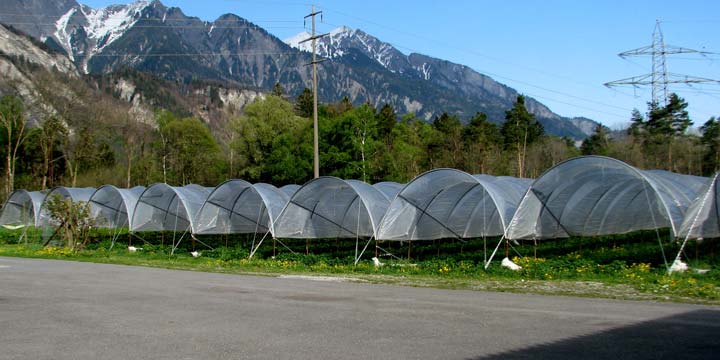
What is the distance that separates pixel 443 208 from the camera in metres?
24.0

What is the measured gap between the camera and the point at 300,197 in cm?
2623

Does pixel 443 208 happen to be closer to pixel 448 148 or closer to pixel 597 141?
pixel 448 148

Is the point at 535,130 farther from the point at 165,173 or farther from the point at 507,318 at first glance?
the point at 507,318

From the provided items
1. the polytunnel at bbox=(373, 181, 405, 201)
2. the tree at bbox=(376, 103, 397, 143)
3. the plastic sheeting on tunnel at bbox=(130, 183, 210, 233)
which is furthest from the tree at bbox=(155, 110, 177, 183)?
the polytunnel at bbox=(373, 181, 405, 201)

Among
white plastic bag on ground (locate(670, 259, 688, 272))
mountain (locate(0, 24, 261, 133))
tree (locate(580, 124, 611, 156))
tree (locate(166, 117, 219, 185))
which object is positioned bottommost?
white plastic bag on ground (locate(670, 259, 688, 272))

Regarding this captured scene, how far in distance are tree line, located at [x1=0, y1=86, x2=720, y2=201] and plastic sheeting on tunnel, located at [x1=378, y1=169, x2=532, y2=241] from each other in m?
35.0

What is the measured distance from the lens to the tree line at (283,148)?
204ft

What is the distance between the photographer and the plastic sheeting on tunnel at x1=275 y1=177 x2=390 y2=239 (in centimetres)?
2578

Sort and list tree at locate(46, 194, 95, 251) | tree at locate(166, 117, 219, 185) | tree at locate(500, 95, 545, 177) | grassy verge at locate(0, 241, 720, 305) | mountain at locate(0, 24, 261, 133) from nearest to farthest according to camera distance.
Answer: grassy verge at locate(0, 241, 720, 305) → tree at locate(46, 194, 95, 251) → tree at locate(166, 117, 219, 185) → tree at locate(500, 95, 545, 177) → mountain at locate(0, 24, 261, 133)

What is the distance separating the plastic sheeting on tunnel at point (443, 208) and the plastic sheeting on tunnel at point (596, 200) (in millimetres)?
1080

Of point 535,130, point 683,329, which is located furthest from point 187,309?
point 535,130

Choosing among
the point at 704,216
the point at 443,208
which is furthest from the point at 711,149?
the point at 704,216

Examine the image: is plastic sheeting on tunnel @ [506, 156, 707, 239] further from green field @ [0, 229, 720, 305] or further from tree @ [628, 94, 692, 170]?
tree @ [628, 94, 692, 170]

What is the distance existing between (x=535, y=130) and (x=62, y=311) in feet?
270
